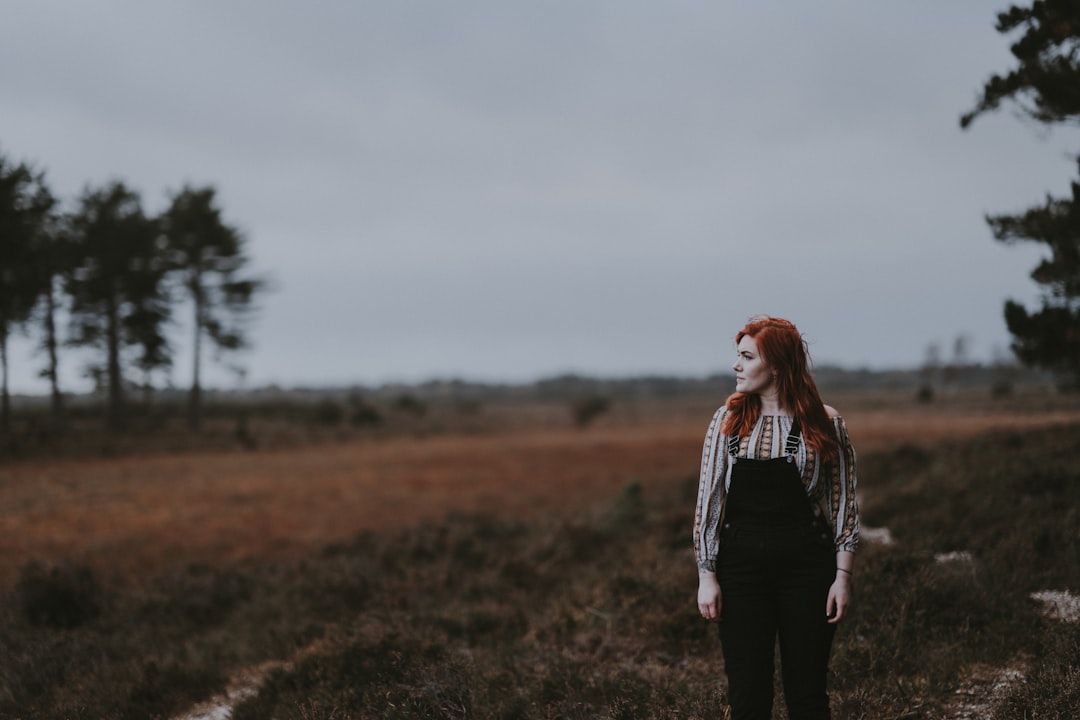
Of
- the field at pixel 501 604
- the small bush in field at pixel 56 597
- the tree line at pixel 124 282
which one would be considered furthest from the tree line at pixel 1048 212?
the tree line at pixel 124 282

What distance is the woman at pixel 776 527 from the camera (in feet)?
8.93

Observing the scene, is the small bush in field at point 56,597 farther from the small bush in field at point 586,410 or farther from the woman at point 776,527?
the small bush in field at point 586,410

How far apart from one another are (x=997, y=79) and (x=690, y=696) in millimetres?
7304

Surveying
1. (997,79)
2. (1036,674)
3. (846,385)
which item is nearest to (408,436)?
(997,79)

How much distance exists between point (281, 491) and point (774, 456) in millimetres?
16770

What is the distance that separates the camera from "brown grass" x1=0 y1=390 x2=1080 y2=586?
11.7m

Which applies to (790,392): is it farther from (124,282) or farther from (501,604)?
(124,282)

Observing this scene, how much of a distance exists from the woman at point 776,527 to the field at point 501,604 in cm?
116

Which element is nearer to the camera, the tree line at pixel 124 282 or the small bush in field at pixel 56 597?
the small bush in field at pixel 56 597

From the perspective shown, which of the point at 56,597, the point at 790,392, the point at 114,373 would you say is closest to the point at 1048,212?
the point at 790,392

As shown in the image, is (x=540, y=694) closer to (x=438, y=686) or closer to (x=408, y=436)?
(x=438, y=686)

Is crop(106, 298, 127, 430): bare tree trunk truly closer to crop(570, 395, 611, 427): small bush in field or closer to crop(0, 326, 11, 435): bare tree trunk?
crop(0, 326, 11, 435): bare tree trunk

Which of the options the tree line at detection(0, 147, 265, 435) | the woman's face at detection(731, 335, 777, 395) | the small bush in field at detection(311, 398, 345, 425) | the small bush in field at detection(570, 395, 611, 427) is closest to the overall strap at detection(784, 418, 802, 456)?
the woman's face at detection(731, 335, 777, 395)

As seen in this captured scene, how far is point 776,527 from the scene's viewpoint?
2.74 m
